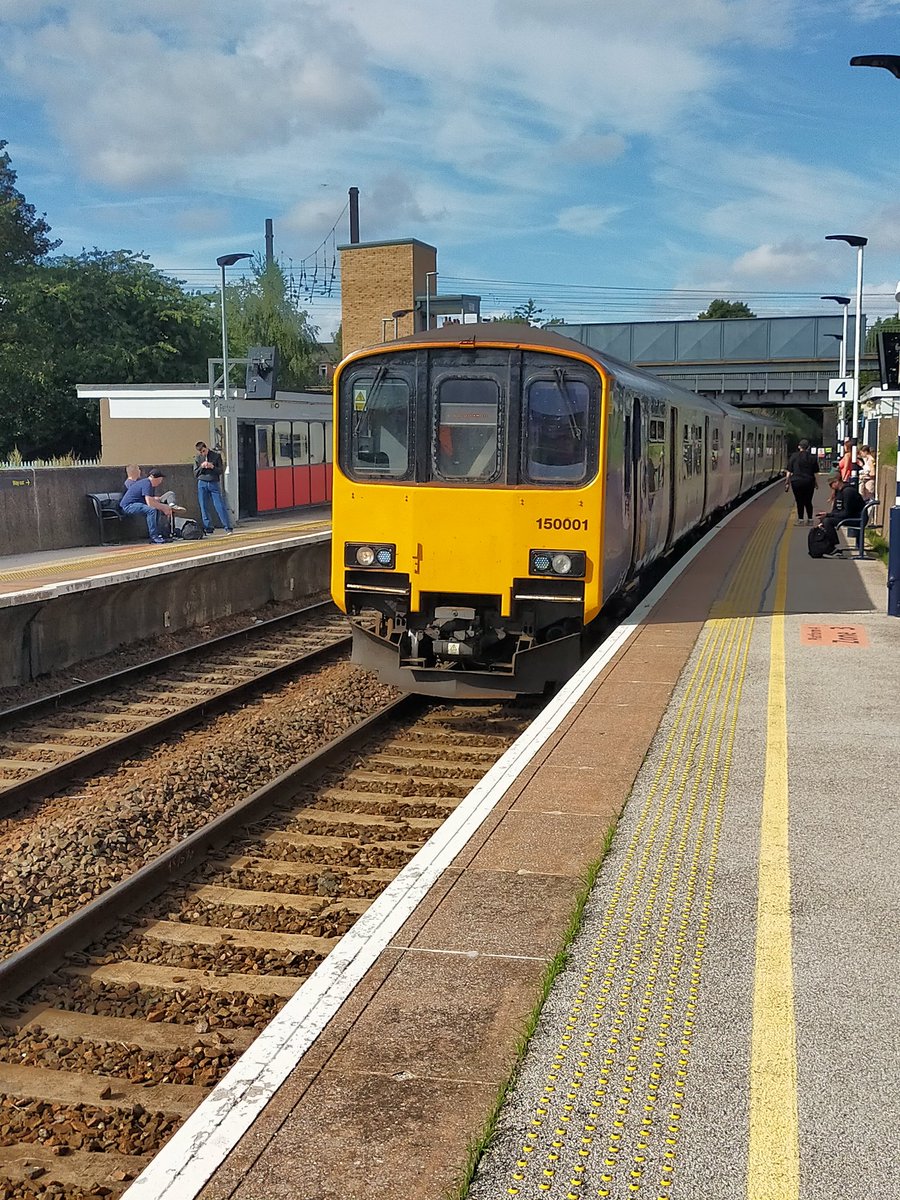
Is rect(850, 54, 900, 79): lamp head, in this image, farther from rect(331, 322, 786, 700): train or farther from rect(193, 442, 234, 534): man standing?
rect(193, 442, 234, 534): man standing

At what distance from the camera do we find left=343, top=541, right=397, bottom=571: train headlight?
31.3ft

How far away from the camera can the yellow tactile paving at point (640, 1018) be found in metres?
3.00

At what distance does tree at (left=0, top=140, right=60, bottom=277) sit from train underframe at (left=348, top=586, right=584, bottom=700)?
43.6 m

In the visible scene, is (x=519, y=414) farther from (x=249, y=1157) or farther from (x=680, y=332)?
(x=680, y=332)

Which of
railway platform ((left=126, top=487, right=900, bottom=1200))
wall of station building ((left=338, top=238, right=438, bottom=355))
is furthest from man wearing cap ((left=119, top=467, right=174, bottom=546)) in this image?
wall of station building ((left=338, top=238, right=438, bottom=355))

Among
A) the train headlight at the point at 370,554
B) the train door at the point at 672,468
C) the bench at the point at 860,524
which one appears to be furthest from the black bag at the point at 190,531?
the train headlight at the point at 370,554

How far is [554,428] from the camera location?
30.8 feet

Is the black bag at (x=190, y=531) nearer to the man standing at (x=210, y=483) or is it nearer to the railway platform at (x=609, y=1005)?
the man standing at (x=210, y=483)

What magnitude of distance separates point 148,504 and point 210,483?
2.11m

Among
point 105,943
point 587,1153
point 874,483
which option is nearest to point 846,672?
point 105,943

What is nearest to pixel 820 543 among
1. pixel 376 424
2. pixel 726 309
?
pixel 376 424

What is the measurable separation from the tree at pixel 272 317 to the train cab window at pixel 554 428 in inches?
2190

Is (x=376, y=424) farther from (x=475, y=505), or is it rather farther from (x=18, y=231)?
(x=18, y=231)

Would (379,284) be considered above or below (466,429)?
above
